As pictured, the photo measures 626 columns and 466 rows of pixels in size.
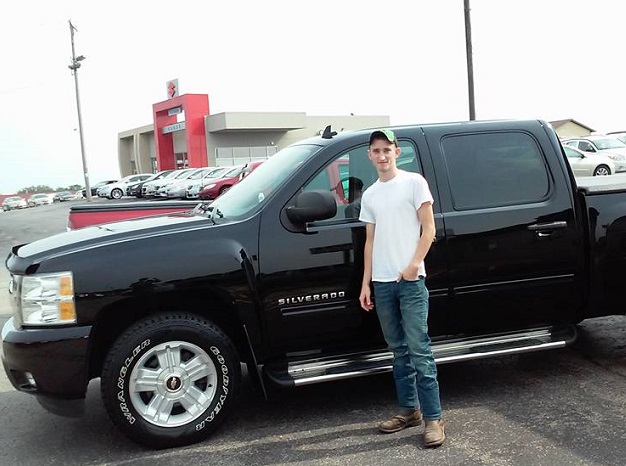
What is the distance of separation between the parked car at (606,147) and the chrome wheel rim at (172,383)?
A: 2250 centimetres

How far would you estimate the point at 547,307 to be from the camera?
14.2 ft

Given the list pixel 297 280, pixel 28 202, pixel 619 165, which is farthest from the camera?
pixel 28 202

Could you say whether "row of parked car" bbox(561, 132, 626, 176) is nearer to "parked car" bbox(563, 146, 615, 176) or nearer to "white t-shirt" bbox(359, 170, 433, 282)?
"parked car" bbox(563, 146, 615, 176)

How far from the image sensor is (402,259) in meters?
3.56

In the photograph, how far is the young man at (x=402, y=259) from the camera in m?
3.53

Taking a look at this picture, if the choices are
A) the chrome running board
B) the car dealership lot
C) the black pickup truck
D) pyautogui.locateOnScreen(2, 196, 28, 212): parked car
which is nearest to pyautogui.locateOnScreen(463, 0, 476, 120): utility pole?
the black pickup truck

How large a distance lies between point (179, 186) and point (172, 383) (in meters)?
27.4

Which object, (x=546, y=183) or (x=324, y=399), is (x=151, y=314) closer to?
(x=324, y=399)

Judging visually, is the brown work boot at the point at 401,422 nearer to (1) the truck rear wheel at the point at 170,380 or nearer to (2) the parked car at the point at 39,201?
(1) the truck rear wheel at the point at 170,380

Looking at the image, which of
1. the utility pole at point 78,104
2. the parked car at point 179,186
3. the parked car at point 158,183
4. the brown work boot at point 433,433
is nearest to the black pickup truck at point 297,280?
the brown work boot at point 433,433

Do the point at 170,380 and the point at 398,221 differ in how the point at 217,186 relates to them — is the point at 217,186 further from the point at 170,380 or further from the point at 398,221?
the point at 398,221

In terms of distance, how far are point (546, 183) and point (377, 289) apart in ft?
5.30

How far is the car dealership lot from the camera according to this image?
3.52 metres

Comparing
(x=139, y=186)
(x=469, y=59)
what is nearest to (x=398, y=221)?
(x=469, y=59)
